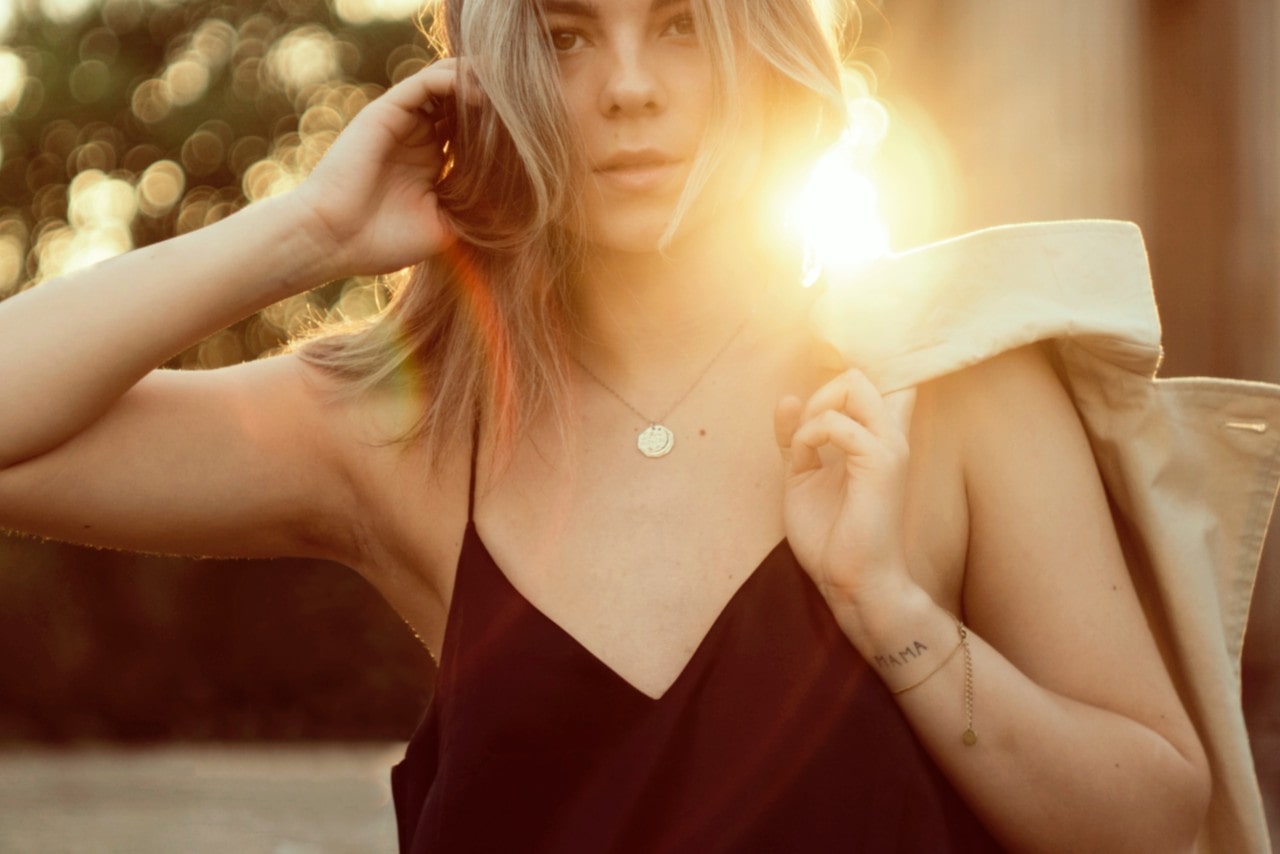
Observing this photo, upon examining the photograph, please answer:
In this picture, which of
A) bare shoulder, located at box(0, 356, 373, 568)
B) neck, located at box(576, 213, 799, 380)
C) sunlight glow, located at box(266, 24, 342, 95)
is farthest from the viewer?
sunlight glow, located at box(266, 24, 342, 95)

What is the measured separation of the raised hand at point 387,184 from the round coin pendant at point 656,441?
1.43ft

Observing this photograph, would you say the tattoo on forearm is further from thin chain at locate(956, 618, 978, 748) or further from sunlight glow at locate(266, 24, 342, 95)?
sunlight glow at locate(266, 24, 342, 95)

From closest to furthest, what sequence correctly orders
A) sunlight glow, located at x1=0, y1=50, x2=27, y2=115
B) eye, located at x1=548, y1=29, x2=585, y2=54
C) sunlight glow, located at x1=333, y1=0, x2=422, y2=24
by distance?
eye, located at x1=548, y1=29, x2=585, y2=54, sunlight glow, located at x1=333, y1=0, x2=422, y2=24, sunlight glow, located at x1=0, y1=50, x2=27, y2=115

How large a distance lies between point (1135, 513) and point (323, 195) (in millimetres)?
1219

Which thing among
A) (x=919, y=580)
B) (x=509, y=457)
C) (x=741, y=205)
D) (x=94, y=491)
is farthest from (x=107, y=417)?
(x=919, y=580)

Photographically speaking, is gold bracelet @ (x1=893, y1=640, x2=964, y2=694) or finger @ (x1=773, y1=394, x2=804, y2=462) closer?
gold bracelet @ (x1=893, y1=640, x2=964, y2=694)

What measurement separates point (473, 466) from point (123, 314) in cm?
53

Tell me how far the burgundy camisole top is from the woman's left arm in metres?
0.05

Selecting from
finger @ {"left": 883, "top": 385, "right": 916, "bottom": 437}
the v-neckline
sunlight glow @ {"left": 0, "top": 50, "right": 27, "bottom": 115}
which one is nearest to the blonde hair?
the v-neckline

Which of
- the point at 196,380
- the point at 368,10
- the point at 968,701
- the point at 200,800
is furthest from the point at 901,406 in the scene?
the point at 368,10

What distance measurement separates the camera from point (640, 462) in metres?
2.15

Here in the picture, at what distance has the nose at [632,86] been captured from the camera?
203cm

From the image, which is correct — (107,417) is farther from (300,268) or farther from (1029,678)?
(1029,678)

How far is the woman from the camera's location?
179cm
